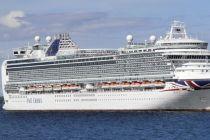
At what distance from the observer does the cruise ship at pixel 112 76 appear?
9075cm

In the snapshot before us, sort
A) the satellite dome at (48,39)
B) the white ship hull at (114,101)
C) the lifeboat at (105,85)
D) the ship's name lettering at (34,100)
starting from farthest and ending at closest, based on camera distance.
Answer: the satellite dome at (48,39) → the ship's name lettering at (34,100) → the lifeboat at (105,85) → the white ship hull at (114,101)

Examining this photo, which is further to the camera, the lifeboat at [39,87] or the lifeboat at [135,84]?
the lifeboat at [39,87]

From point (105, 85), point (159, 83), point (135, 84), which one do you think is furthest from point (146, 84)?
point (105, 85)

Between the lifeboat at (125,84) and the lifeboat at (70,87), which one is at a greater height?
the lifeboat at (125,84)

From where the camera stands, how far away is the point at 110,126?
3036 inches

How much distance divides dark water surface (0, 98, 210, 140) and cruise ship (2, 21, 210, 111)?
7.18 feet

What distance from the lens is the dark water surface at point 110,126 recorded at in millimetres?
68312

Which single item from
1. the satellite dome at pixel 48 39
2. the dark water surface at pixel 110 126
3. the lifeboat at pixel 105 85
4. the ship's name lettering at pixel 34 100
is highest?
the satellite dome at pixel 48 39

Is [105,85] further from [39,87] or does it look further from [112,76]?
[39,87]

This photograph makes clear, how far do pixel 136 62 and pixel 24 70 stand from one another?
24619mm

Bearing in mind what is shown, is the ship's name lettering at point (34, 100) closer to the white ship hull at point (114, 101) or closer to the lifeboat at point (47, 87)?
the white ship hull at point (114, 101)

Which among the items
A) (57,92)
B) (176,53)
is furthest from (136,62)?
(57,92)

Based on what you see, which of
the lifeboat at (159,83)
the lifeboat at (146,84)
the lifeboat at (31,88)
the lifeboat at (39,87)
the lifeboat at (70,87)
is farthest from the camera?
the lifeboat at (31,88)

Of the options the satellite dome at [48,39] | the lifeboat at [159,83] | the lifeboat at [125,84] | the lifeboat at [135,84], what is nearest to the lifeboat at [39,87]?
the satellite dome at [48,39]
